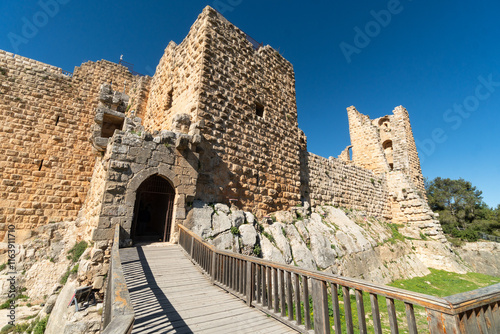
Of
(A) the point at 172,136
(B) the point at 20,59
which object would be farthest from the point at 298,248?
(B) the point at 20,59

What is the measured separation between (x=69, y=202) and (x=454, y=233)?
25.7 metres

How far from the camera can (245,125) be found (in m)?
8.77

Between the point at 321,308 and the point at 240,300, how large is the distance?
1.68 meters

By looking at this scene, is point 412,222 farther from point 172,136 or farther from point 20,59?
point 20,59

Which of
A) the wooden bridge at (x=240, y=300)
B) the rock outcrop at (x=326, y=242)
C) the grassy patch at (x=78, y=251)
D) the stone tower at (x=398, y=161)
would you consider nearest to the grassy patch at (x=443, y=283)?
the rock outcrop at (x=326, y=242)

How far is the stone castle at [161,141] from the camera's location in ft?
21.1

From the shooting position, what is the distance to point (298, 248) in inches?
301

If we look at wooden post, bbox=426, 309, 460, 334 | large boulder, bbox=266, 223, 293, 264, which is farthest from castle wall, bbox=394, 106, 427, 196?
wooden post, bbox=426, 309, 460, 334

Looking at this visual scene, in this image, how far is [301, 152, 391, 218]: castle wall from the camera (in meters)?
12.0

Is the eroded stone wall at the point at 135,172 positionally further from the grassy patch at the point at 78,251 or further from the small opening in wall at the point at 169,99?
the small opening in wall at the point at 169,99

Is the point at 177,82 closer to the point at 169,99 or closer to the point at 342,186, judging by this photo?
A: the point at 169,99

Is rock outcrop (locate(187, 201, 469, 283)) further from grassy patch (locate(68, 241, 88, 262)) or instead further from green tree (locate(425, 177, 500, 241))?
green tree (locate(425, 177, 500, 241))

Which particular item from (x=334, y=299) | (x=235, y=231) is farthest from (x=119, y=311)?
(x=235, y=231)

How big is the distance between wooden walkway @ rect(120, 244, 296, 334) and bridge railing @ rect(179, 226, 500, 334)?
210 millimetres
